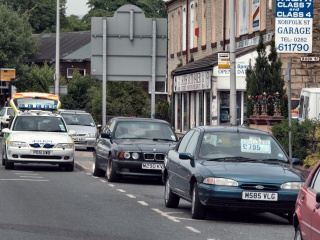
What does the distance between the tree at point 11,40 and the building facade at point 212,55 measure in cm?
2632

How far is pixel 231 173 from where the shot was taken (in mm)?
15289

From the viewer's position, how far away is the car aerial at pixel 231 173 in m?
15.1

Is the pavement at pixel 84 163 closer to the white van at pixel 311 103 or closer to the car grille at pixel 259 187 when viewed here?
the white van at pixel 311 103

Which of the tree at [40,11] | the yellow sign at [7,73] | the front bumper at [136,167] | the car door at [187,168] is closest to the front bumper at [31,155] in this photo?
the front bumper at [136,167]

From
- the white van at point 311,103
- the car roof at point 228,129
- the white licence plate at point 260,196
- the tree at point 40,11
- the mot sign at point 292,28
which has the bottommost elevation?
the white licence plate at point 260,196

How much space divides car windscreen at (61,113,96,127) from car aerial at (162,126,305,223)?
A: 25645mm

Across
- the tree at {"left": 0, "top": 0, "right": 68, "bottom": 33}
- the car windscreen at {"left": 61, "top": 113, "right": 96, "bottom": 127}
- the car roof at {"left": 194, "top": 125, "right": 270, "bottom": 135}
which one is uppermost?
the tree at {"left": 0, "top": 0, "right": 68, "bottom": 33}

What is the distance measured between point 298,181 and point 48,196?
19.3 ft

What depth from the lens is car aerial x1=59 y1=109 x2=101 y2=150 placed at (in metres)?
41.7

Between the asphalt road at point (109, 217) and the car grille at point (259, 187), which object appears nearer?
the asphalt road at point (109, 217)

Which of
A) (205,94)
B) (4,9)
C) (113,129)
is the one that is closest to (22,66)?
(4,9)

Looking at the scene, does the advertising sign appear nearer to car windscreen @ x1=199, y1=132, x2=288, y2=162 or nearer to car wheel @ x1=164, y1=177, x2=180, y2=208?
car wheel @ x1=164, y1=177, x2=180, y2=208

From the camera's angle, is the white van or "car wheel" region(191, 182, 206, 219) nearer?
"car wheel" region(191, 182, 206, 219)

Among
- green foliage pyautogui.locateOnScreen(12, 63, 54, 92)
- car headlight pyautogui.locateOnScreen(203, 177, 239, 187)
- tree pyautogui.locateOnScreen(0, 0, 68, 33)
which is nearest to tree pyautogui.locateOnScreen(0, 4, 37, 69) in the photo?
green foliage pyautogui.locateOnScreen(12, 63, 54, 92)
